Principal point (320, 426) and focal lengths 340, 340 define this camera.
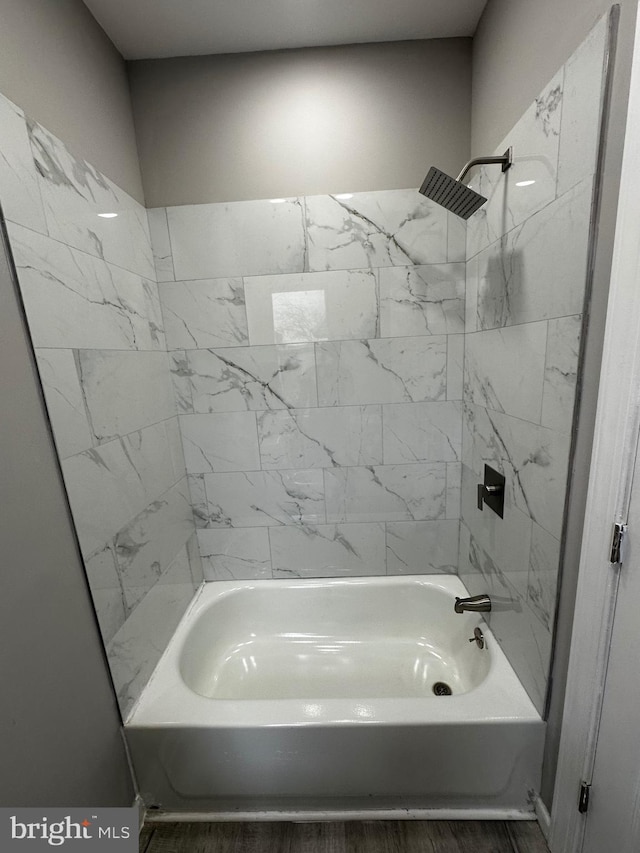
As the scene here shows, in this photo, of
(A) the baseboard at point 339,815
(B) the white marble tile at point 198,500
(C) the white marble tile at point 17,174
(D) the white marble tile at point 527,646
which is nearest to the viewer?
(C) the white marble tile at point 17,174

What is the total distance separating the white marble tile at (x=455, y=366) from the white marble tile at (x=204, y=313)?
2.95 feet

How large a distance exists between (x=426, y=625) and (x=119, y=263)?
79.5 inches

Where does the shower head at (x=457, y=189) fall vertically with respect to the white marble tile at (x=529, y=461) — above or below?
above

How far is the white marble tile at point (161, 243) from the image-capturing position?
142 cm

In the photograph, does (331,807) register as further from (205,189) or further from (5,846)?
(205,189)

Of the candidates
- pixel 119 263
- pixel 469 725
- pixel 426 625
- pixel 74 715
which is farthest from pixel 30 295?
pixel 426 625

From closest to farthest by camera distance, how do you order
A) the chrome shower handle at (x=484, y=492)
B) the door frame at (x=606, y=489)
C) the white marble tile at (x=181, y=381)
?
the door frame at (x=606, y=489) < the chrome shower handle at (x=484, y=492) < the white marble tile at (x=181, y=381)

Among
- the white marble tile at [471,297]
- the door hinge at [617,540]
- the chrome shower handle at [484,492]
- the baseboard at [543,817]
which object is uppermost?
the white marble tile at [471,297]

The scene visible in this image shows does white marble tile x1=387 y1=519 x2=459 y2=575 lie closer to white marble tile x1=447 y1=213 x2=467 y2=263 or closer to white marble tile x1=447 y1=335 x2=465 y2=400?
white marble tile x1=447 y1=335 x2=465 y2=400

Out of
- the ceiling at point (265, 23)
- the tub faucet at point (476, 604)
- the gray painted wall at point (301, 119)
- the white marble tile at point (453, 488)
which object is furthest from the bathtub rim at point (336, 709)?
the ceiling at point (265, 23)

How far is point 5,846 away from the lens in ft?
2.20

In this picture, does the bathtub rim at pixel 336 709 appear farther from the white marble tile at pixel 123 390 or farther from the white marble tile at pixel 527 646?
the white marble tile at pixel 123 390

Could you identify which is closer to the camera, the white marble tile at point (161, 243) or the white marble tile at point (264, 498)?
the white marble tile at point (161, 243)

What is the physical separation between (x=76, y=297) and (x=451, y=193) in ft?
3.69
